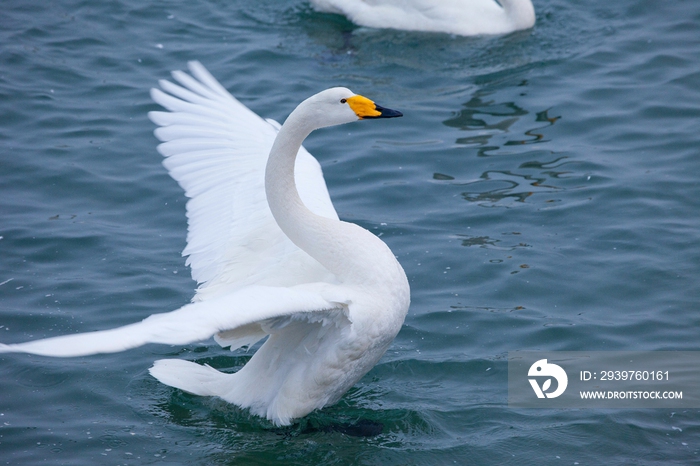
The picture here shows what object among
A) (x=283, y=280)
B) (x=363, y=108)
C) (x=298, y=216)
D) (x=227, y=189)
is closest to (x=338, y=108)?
(x=363, y=108)

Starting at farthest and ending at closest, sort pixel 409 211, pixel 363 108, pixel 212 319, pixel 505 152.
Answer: pixel 505 152 → pixel 409 211 → pixel 363 108 → pixel 212 319

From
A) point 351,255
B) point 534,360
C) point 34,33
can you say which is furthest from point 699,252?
point 34,33

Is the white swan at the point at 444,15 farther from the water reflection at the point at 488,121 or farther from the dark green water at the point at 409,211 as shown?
the water reflection at the point at 488,121

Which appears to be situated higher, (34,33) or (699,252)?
(34,33)

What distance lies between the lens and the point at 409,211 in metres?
7.67

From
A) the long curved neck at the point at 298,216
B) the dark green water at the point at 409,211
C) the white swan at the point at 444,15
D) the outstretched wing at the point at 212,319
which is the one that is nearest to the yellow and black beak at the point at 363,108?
the long curved neck at the point at 298,216

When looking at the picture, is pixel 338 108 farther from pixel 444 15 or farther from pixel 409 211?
pixel 444 15

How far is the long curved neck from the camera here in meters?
5.06

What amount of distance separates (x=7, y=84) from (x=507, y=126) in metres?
5.32

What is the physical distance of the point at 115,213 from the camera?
766cm

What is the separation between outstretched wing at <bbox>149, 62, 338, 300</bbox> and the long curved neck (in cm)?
21

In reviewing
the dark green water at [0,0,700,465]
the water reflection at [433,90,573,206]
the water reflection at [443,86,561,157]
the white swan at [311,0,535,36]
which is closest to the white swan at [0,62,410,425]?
the dark green water at [0,0,700,465]

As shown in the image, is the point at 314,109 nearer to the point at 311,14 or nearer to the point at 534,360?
the point at 534,360

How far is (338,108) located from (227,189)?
1556 millimetres
